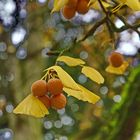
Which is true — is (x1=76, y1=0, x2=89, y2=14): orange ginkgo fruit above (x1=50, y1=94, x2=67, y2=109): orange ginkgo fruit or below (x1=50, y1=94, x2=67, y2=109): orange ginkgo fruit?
above

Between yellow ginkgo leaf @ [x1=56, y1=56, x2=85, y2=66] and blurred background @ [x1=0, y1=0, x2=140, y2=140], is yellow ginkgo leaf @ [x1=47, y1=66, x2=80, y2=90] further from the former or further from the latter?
blurred background @ [x1=0, y1=0, x2=140, y2=140]

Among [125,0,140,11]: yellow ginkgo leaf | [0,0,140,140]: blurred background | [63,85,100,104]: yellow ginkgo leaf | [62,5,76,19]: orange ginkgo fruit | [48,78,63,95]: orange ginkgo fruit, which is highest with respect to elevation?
[125,0,140,11]: yellow ginkgo leaf

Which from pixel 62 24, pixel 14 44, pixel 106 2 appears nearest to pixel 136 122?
pixel 106 2

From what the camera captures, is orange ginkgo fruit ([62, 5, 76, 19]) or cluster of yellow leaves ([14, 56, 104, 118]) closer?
cluster of yellow leaves ([14, 56, 104, 118])

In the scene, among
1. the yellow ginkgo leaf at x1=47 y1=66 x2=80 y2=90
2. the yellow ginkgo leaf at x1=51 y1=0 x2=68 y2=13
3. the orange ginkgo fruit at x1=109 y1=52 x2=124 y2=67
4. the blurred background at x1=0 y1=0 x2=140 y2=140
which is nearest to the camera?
the yellow ginkgo leaf at x1=47 y1=66 x2=80 y2=90

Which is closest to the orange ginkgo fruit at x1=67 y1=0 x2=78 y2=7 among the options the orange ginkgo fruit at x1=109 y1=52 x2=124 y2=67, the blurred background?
the orange ginkgo fruit at x1=109 y1=52 x2=124 y2=67

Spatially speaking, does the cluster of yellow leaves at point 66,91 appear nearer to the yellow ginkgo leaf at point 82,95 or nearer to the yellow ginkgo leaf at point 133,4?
the yellow ginkgo leaf at point 82,95

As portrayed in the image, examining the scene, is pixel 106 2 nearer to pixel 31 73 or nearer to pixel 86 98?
pixel 86 98

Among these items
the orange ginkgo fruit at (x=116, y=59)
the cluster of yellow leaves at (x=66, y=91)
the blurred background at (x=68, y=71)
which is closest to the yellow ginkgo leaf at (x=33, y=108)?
the cluster of yellow leaves at (x=66, y=91)
